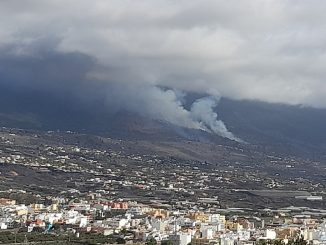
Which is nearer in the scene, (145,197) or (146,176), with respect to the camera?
(145,197)

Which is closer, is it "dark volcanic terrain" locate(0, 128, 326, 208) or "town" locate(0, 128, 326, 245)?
"town" locate(0, 128, 326, 245)

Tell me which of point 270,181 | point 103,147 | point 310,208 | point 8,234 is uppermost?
point 103,147

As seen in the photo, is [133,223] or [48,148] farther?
[48,148]

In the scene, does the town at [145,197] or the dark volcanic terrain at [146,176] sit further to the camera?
the dark volcanic terrain at [146,176]

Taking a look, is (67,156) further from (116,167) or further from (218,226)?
(218,226)

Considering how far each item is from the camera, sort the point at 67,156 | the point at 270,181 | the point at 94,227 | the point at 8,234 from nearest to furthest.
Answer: the point at 8,234, the point at 94,227, the point at 270,181, the point at 67,156

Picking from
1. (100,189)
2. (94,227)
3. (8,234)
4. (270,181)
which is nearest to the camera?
(8,234)

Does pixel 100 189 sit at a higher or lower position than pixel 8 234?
higher

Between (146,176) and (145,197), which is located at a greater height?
(146,176)

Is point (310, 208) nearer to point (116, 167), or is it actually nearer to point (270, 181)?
point (270, 181)

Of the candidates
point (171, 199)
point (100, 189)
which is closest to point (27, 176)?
point (100, 189)
